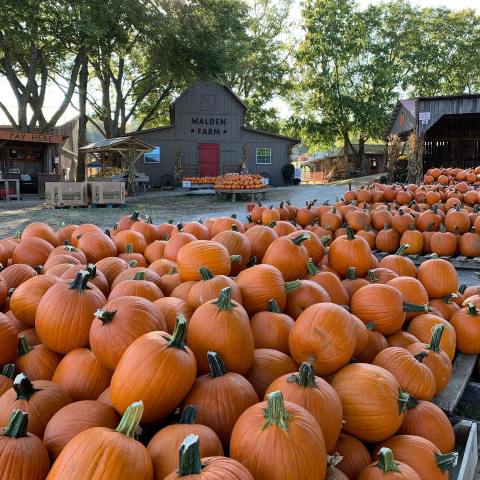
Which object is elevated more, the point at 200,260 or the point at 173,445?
the point at 200,260

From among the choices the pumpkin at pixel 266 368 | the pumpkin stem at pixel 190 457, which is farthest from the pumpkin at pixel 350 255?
the pumpkin stem at pixel 190 457

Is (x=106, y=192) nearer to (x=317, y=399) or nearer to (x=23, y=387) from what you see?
(x=23, y=387)

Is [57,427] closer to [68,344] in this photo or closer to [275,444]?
[68,344]

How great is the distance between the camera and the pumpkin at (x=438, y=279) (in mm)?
3346

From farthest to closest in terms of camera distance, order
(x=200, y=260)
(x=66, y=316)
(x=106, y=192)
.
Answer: (x=106, y=192) < (x=200, y=260) < (x=66, y=316)

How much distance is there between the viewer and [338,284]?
270cm

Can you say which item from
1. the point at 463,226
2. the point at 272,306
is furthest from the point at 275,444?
the point at 463,226

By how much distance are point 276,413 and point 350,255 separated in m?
2.02

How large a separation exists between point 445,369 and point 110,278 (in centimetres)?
189

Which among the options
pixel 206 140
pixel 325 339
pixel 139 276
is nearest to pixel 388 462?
pixel 325 339

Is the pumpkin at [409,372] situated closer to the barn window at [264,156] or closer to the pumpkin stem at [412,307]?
the pumpkin stem at [412,307]

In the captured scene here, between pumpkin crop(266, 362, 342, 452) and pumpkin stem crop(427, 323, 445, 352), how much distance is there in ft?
2.91

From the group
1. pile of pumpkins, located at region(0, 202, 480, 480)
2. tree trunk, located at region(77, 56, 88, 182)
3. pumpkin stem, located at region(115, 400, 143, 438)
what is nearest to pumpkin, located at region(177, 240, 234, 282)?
pile of pumpkins, located at region(0, 202, 480, 480)

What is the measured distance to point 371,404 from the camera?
1683mm
